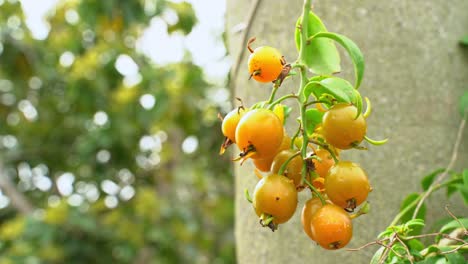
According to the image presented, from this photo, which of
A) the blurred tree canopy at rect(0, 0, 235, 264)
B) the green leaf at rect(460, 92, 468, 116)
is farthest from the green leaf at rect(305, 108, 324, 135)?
the blurred tree canopy at rect(0, 0, 235, 264)

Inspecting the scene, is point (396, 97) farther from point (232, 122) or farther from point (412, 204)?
point (232, 122)

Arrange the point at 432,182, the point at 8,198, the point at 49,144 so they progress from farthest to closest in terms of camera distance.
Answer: the point at 49,144
the point at 8,198
the point at 432,182

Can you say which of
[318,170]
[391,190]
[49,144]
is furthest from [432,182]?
[49,144]

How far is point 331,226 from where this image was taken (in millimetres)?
602

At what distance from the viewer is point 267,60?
65 cm

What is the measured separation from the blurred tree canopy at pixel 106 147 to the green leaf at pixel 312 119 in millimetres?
3005

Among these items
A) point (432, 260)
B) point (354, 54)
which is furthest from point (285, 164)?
point (432, 260)

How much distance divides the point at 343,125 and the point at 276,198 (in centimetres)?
9

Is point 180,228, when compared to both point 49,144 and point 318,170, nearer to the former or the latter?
point 49,144

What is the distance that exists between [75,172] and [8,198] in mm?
510

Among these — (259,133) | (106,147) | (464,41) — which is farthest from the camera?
(106,147)

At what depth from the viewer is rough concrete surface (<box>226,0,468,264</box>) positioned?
1002 mm

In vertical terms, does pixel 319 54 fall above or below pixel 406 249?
above

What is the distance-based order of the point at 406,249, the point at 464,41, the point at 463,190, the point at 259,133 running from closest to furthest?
the point at 259,133
the point at 406,249
the point at 463,190
the point at 464,41
